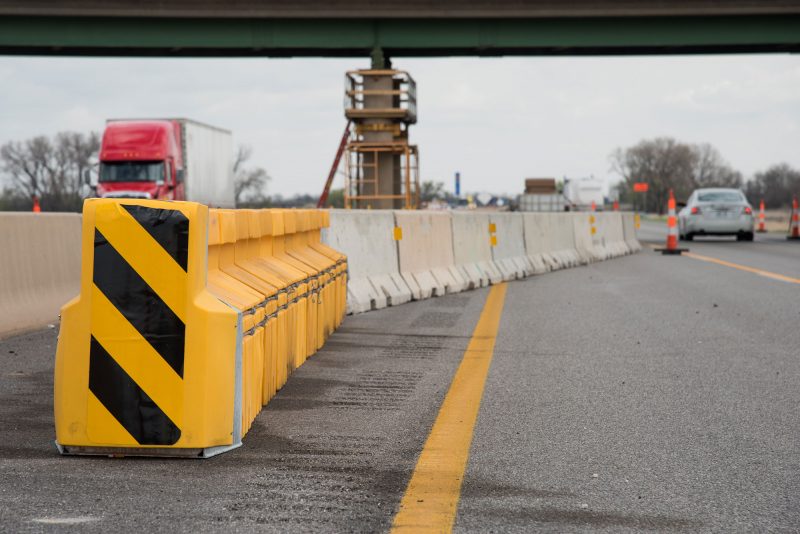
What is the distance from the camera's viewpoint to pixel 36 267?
1067 cm

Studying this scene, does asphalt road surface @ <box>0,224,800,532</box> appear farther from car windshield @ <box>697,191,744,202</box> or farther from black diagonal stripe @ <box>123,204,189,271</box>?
car windshield @ <box>697,191,744,202</box>

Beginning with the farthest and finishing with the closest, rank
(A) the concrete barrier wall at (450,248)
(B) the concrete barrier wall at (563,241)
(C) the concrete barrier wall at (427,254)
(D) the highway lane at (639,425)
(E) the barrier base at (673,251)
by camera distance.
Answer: (E) the barrier base at (673,251)
(B) the concrete barrier wall at (563,241)
(C) the concrete barrier wall at (427,254)
(A) the concrete barrier wall at (450,248)
(D) the highway lane at (639,425)

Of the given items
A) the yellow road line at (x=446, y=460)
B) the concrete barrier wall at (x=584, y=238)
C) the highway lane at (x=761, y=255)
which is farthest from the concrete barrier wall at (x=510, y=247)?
the yellow road line at (x=446, y=460)

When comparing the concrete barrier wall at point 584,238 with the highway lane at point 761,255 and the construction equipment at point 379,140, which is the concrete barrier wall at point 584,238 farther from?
the construction equipment at point 379,140

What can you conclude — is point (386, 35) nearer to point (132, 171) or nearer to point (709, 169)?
point (132, 171)

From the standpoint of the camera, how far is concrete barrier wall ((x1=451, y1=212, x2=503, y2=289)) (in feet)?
51.7

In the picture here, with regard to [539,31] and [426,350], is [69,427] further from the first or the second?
[539,31]

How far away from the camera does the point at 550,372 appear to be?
25.4ft

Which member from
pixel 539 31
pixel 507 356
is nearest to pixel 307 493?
pixel 507 356

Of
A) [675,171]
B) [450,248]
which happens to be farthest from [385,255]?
[675,171]

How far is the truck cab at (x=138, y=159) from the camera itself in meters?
29.0

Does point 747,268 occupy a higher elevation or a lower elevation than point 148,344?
lower

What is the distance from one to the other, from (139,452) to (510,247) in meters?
13.7

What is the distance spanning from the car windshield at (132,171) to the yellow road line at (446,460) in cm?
2199
